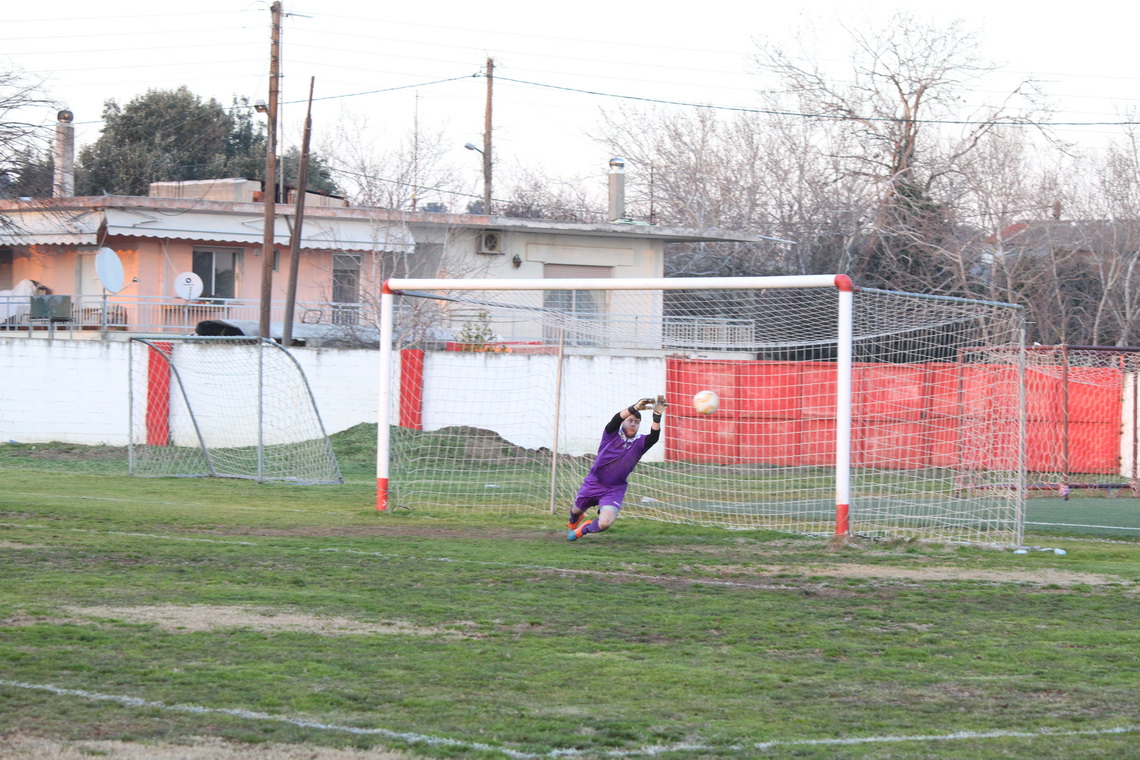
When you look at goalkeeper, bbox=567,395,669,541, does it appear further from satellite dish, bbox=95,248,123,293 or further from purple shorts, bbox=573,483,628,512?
satellite dish, bbox=95,248,123,293

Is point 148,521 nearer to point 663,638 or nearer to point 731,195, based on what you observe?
point 663,638

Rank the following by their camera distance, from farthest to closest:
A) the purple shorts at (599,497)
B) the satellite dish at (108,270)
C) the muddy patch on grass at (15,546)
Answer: the satellite dish at (108,270), the purple shorts at (599,497), the muddy patch on grass at (15,546)

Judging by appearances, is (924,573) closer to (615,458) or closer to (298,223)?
(615,458)

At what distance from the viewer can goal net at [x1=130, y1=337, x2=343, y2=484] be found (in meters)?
20.5

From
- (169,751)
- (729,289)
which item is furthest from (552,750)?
(729,289)

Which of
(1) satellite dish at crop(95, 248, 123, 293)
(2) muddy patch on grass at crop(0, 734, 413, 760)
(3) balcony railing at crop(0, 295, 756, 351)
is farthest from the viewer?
(3) balcony railing at crop(0, 295, 756, 351)

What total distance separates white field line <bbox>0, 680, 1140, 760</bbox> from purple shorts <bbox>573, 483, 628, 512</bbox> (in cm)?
682

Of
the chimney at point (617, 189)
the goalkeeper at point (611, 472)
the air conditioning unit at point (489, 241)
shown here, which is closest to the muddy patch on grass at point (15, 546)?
the goalkeeper at point (611, 472)

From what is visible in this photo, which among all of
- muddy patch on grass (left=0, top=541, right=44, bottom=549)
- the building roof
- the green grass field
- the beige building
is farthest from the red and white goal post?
muddy patch on grass (left=0, top=541, right=44, bottom=549)

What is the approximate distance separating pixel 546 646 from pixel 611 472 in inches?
200

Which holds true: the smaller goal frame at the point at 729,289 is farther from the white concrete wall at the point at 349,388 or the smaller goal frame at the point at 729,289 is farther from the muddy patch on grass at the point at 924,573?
the white concrete wall at the point at 349,388

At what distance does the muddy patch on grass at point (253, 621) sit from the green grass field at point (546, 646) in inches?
1.2

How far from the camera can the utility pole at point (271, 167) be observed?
27189 millimetres

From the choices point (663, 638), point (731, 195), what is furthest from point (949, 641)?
point (731, 195)
